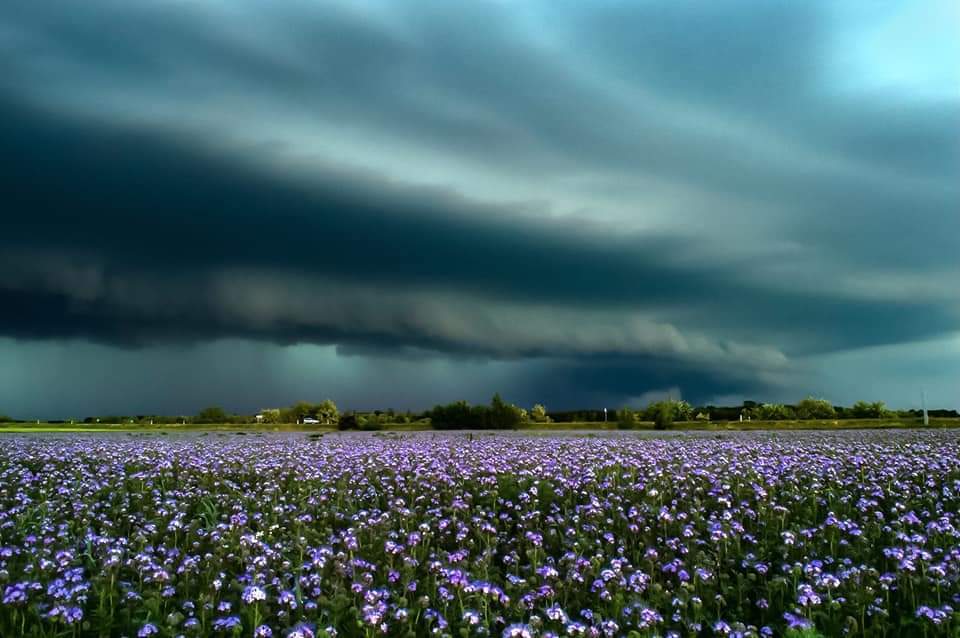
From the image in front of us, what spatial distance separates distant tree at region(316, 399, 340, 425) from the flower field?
114ft

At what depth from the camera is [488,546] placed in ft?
27.4

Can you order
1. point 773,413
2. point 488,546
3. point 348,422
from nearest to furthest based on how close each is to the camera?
point 488,546 → point 348,422 → point 773,413

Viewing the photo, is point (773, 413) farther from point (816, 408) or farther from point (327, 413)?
point (327, 413)

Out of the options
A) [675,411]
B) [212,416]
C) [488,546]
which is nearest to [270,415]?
[212,416]

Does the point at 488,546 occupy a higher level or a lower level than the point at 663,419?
lower

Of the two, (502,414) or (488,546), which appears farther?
(502,414)

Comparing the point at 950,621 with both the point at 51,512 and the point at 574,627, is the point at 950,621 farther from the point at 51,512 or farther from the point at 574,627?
the point at 51,512

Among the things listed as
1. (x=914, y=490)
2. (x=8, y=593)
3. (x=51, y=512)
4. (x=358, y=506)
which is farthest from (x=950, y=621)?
(x=51, y=512)

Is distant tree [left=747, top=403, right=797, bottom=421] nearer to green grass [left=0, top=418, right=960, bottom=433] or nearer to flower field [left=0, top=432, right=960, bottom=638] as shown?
green grass [left=0, top=418, right=960, bottom=433]

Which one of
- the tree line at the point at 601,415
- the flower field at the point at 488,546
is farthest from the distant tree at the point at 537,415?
the flower field at the point at 488,546

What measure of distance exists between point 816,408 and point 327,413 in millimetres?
36109

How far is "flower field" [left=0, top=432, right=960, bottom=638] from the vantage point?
20.9 feet

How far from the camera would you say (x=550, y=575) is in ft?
22.4

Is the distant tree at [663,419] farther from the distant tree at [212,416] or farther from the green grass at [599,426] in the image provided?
the distant tree at [212,416]
